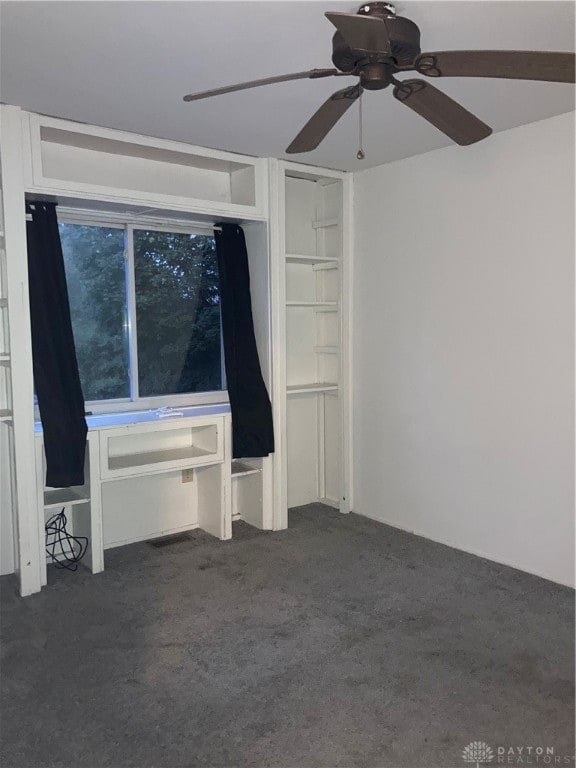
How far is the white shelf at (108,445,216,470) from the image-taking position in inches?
148

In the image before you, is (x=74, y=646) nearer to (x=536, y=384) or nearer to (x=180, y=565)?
(x=180, y=565)

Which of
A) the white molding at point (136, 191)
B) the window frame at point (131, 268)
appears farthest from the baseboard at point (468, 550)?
the white molding at point (136, 191)

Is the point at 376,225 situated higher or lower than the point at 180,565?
higher

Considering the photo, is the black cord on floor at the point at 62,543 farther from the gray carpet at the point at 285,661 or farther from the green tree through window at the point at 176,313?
the green tree through window at the point at 176,313

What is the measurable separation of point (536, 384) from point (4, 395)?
2.87 meters

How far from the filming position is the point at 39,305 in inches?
132

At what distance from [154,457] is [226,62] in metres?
2.31

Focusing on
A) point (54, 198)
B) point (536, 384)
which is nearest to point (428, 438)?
point (536, 384)

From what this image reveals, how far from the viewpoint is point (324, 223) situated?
4.62 metres

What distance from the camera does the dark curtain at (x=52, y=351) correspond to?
11.0 feet

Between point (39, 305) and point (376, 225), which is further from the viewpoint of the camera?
point (376, 225)

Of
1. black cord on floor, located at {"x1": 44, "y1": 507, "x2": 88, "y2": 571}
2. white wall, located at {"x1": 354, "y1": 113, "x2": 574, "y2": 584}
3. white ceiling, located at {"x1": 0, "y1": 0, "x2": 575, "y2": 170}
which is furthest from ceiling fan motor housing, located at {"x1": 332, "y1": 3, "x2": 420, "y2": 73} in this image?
black cord on floor, located at {"x1": 44, "y1": 507, "x2": 88, "y2": 571}

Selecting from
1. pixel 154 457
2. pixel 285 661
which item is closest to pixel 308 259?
pixel 154 457

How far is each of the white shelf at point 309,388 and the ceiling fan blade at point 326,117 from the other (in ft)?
6.81
